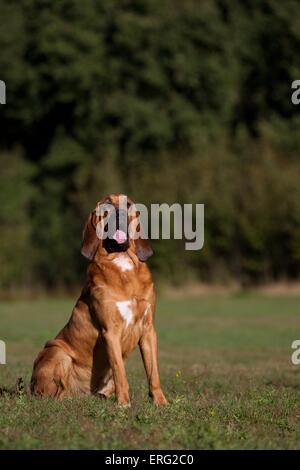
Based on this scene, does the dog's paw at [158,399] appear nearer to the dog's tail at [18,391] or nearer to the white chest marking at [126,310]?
the white chest marking at [126,310]

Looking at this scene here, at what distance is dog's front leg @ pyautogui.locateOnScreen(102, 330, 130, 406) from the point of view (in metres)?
8.10

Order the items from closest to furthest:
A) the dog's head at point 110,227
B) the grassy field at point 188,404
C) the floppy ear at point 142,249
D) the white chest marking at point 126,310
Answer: the grassy field at point 188,404
the white chest marking at point 126,310
the dog's head at point 110,227
the floppy ear at point 142,249

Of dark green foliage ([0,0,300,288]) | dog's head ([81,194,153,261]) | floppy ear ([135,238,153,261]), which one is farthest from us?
dark green foliage ([0,0,300,288])

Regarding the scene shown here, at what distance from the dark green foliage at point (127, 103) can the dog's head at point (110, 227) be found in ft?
105

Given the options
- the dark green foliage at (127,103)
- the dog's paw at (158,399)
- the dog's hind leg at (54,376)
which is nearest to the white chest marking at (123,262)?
the dog's hind leg at (54,376)

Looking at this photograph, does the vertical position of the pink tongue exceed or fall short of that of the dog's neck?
it exceeds it

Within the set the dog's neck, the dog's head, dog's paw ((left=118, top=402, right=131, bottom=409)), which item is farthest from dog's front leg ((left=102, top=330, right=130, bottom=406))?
the dog's head

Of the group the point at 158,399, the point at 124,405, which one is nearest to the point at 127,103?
the point at 158,399

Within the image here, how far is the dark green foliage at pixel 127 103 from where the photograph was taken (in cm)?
4284

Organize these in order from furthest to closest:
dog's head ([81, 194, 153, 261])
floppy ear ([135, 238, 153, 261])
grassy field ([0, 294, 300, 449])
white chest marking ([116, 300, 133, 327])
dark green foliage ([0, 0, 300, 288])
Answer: dark green foliage ([0, 0, 300, 288]), floppy ear ([135, 238, 153, 261]), dog's head ([81, 194, 153, 261]), white chest marking ([116, 300, 133, 327]), grassy field ([0, 294, 300, 449])

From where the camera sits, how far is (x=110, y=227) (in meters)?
8.56

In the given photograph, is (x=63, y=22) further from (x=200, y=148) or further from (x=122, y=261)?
(x=122, y=261)

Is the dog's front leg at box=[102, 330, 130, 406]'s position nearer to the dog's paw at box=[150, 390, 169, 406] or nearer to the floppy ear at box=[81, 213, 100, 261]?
the dog's paw at box=[150, 390, 169, 406]

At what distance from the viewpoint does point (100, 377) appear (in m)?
8.70
